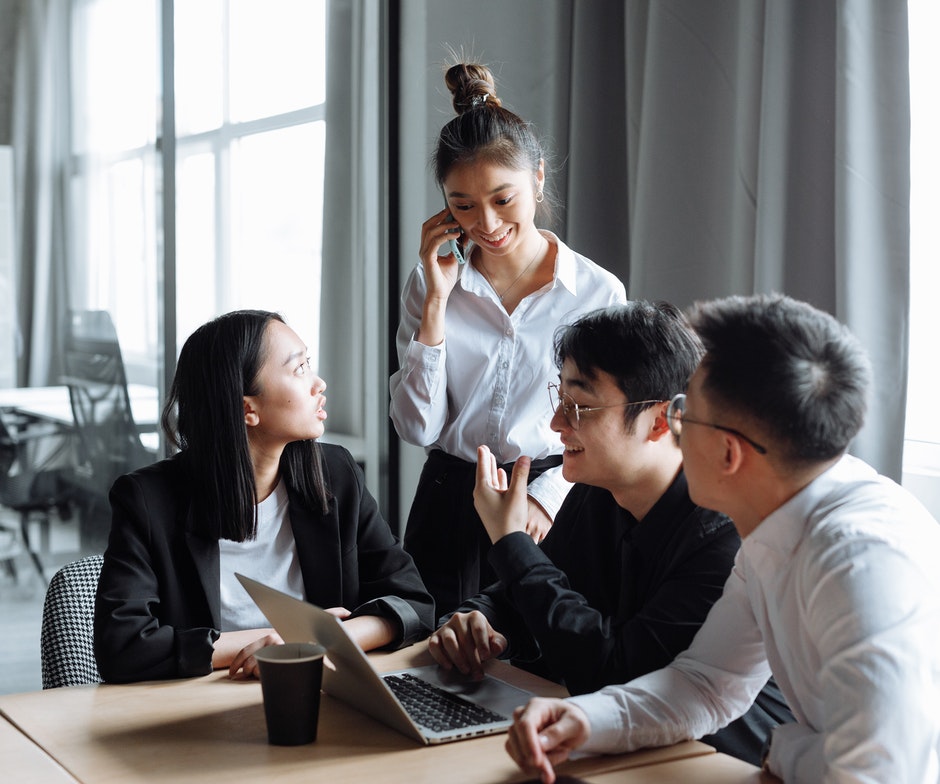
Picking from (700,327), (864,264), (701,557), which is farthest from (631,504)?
(864,264)

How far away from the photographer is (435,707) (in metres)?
1.40

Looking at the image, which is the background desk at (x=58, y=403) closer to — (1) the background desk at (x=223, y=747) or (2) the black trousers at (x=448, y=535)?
(2) the black trousers at (x=448, y=535)

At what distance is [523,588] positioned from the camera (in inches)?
61.8

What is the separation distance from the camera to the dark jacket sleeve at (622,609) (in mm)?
1466

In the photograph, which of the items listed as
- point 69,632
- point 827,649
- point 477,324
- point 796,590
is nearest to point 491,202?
point 477,324

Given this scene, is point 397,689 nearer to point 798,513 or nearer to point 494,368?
point 798,513

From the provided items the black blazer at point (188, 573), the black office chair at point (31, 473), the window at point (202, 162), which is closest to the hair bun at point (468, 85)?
the black blazer at point (188, 573)

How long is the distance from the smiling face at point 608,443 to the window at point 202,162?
6.10 feet

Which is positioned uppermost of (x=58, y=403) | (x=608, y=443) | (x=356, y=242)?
(x=356, y=242)

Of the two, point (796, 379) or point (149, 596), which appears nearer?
point (796, 379)

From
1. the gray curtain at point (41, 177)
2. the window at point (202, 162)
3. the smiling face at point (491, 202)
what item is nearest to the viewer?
the smiling face at point (491, 202)

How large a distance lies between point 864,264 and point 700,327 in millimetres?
1345

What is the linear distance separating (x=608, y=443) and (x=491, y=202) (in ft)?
2.57

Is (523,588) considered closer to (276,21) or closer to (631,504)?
(631,504)
